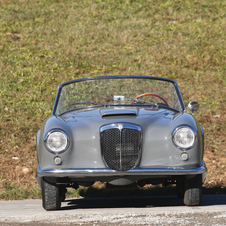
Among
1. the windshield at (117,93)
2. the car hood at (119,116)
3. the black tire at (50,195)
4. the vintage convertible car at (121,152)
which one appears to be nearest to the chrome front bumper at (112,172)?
the vintage convertible car at (121,152)

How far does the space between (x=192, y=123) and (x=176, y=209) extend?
96 cm

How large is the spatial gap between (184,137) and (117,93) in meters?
1.66

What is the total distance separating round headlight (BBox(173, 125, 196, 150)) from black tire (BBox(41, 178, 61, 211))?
1423 millimetres

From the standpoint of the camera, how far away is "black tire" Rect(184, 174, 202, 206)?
13.5 ft

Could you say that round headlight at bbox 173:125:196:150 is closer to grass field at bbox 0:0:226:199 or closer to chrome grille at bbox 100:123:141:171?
chrome grille at bbox 100:123:141:171

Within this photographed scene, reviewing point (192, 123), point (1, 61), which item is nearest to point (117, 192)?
point (192, 123)

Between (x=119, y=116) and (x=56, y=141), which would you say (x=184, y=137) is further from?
(x=56, y=141)

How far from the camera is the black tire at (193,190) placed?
4.10m

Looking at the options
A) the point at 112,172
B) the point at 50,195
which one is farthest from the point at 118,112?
the point at 50,195

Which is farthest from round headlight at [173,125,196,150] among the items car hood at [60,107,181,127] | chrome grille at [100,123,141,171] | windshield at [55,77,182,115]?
windshield at [55,77,182,115]

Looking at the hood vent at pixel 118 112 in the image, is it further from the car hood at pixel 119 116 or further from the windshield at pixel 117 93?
the windshield at pixel 117 93

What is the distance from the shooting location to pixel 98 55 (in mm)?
13320

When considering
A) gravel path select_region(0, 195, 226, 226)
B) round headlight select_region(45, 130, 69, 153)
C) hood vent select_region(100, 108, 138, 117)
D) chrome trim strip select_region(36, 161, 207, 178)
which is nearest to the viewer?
gravel path select_region(0, 195, 226, 226)

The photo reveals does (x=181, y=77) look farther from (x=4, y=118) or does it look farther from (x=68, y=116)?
(x=68, y=116)
